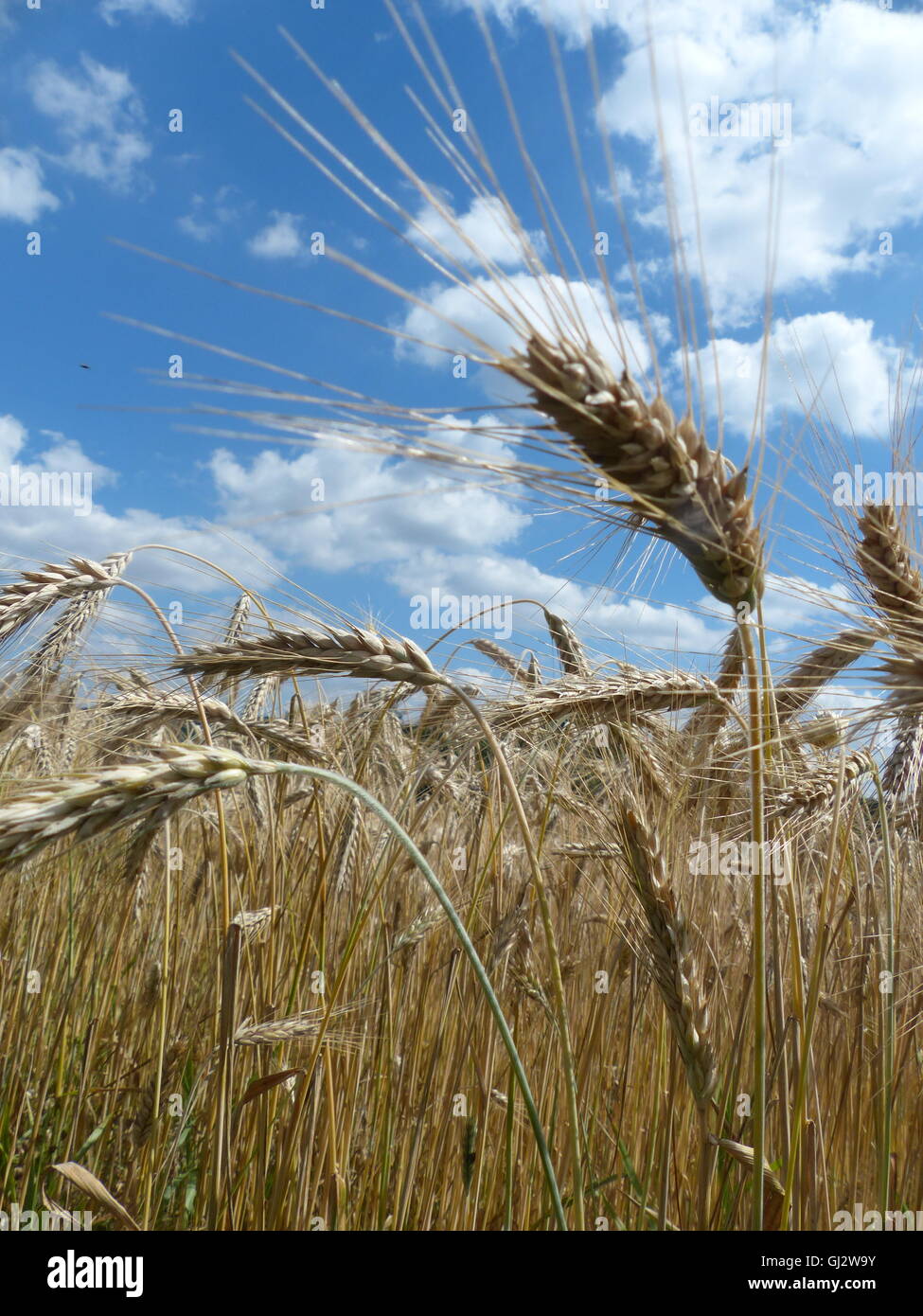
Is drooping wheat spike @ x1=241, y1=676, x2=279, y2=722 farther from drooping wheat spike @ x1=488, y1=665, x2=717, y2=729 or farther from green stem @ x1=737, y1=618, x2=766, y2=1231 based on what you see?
green stem @ x1=737, y1=618, x2=766, y2=1231

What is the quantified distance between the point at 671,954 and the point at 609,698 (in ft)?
2.20

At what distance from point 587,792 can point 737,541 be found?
119cm

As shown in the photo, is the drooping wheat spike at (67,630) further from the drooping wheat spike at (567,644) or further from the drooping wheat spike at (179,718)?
the drooping wheat spike at (567,644)

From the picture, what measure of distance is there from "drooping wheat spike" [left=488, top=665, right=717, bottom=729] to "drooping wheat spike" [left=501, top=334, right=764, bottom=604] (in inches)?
26.9

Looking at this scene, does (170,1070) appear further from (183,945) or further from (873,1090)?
(873,1090)

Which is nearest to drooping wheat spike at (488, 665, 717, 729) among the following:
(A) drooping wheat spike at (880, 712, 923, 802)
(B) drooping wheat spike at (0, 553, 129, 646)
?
(A) drooping wheat spike at (880, 712, 923, 802)

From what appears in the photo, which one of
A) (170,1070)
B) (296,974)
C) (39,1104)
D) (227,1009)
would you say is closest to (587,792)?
(296,974)

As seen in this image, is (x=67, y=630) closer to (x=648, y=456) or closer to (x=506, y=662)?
(x=506, y=662)

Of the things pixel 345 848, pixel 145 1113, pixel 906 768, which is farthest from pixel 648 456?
pixel 906 768

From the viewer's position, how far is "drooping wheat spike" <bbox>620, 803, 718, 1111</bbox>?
1.46 meters

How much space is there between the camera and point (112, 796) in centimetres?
125

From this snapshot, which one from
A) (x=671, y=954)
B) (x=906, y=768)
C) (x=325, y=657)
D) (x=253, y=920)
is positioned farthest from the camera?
(x=906, y=768)

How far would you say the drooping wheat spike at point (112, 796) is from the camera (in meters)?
1.17

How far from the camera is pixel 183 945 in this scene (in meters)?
3.15
